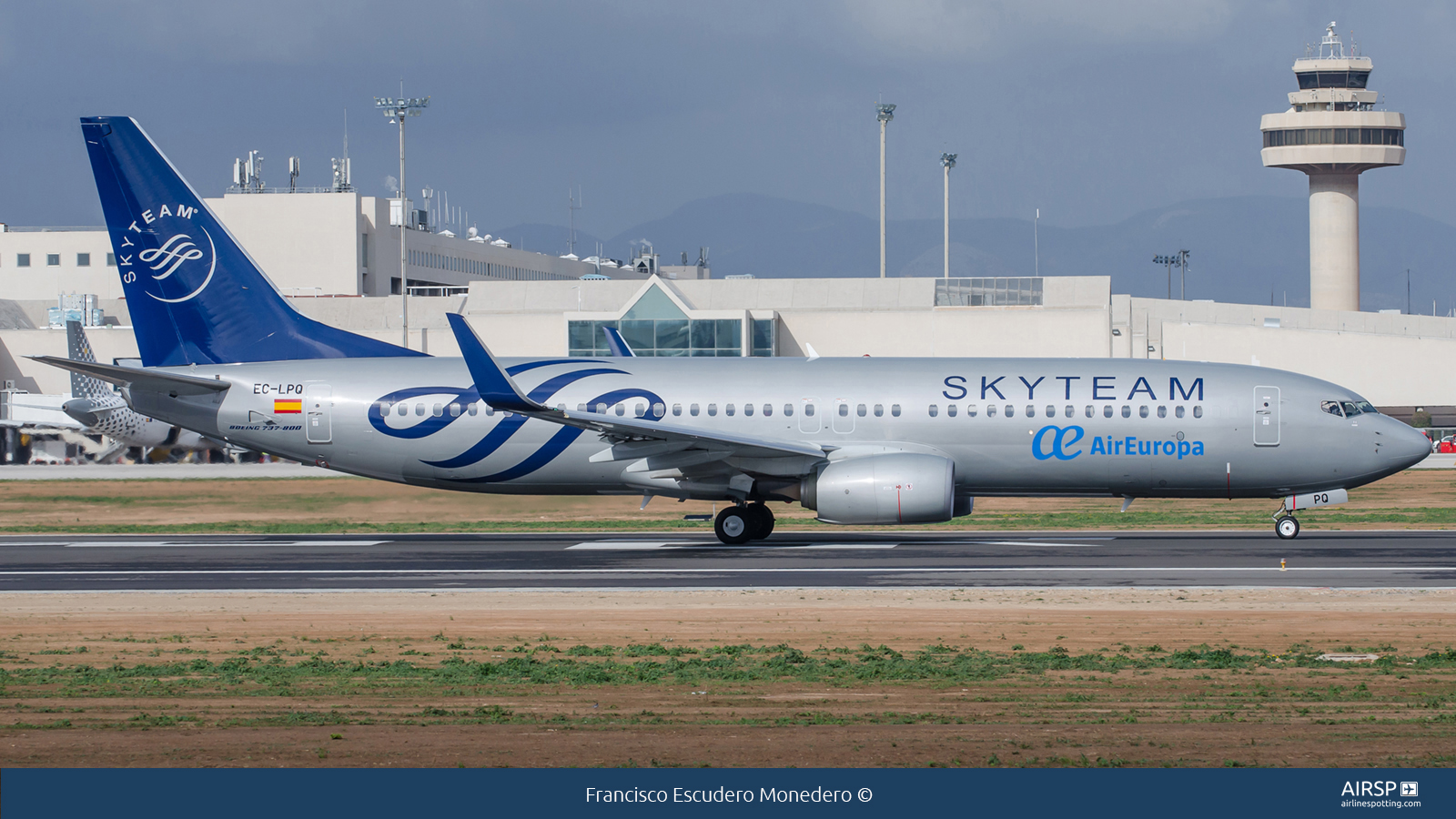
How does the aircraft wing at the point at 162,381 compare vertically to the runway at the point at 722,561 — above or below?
above

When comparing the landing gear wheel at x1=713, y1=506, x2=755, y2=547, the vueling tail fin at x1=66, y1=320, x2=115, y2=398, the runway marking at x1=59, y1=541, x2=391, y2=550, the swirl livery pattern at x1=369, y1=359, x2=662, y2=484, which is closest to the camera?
the landing gear wheel at x1=713, y1=506, x2=755, y2=547

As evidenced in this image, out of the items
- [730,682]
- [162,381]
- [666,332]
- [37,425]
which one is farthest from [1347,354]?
[730,682]

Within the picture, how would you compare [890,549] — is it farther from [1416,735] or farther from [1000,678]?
[1416,735]

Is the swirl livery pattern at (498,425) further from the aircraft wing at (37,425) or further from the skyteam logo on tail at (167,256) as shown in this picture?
the aircraft wing at (37,425)

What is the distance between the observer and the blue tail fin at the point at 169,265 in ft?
106

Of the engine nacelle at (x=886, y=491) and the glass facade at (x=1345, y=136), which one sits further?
the glass facade at (x=1345, y=136)

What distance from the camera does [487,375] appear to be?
2759cm

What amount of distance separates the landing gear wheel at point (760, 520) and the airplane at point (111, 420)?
114 ft

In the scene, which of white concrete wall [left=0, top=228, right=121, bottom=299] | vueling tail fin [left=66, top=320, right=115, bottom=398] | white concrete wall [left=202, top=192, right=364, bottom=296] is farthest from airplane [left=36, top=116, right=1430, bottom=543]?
white concrete wall [left=0, top=228, right=121, bottom=299]

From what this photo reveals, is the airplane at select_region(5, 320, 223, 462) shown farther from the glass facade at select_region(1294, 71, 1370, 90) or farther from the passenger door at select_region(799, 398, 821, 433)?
the glass facade at select_region(1294, 71, 1370, 90)

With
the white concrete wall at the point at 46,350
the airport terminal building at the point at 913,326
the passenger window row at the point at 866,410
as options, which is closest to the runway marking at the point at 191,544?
the passenger window row at the point at 866,410

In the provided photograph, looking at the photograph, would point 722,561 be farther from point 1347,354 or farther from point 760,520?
point 1347,354

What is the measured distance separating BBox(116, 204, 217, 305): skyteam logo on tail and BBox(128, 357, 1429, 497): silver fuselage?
2.03 m

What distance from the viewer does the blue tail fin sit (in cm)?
3222
